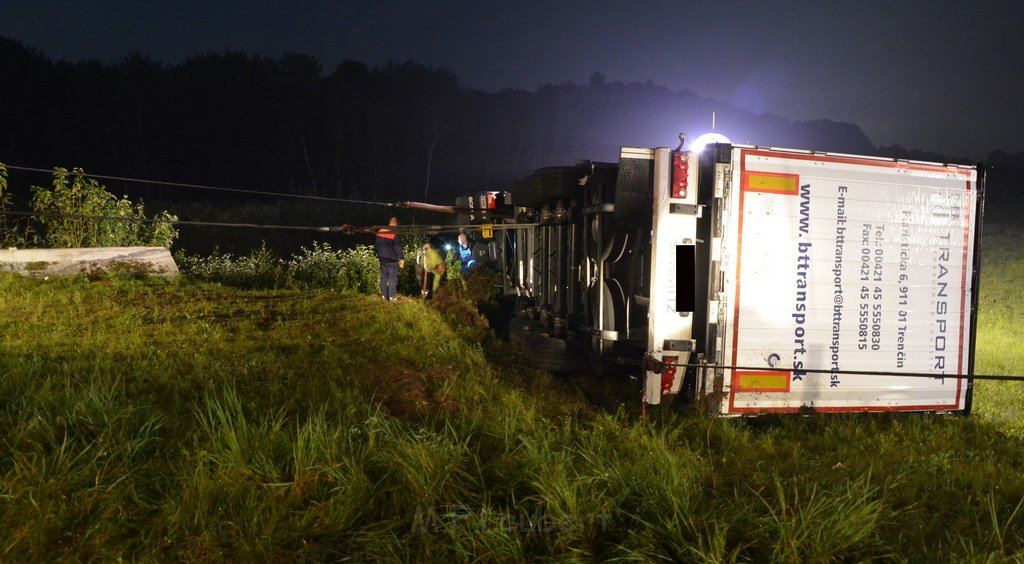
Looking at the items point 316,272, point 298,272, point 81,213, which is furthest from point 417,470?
point 81,213

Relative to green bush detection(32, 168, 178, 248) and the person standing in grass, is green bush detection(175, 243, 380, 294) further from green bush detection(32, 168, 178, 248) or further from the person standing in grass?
green bush detection(32, 168, 178, 248)

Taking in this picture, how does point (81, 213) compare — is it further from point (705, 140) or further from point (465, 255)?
point (705, 140)

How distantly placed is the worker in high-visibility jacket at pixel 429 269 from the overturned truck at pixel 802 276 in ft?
20.4

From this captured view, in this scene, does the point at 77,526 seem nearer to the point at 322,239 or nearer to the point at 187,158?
the point at 322,239

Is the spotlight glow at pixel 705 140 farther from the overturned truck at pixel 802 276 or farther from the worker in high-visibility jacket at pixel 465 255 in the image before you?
the worker in high-visibility jacket at pixel 465 255

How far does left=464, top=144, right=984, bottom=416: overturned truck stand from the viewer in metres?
5.07

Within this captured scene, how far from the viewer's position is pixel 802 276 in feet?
16.9

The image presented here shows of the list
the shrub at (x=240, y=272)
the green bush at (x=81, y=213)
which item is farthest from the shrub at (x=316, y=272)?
the green bush at (x=81, y=213)

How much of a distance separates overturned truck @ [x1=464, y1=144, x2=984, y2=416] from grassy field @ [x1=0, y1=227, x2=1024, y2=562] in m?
0.40

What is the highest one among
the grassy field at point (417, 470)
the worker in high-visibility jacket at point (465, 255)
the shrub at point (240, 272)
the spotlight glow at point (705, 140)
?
the spotlight glow at point (705, 140)

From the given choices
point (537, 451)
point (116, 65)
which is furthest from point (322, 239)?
point (116, 65)

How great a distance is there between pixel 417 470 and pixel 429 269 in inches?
315

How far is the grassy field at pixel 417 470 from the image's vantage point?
2.81m

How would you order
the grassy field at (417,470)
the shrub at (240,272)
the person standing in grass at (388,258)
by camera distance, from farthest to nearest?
1. the shrub at (240,272)
2. the person standing in grass at (388,258)
3. the grassy field at (417,470)
